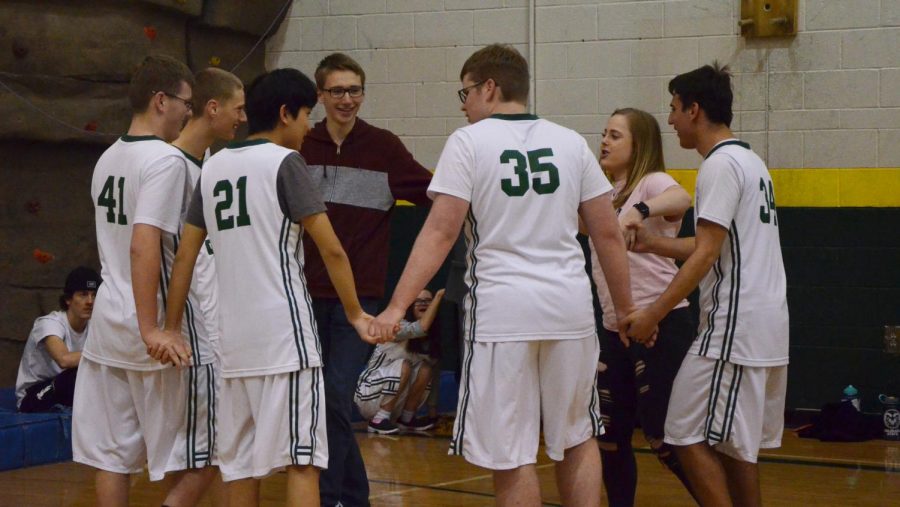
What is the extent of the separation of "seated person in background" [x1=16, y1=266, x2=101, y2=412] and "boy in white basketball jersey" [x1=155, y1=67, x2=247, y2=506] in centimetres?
301

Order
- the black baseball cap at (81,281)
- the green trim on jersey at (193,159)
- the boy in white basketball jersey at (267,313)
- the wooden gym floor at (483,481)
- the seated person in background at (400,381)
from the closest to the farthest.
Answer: the boy in white basketball jersey at (267,313) < the green trim on jersey at (193,159) < the wooden gym floor at (483,481) < the black baseball cap at (81,281) < the seated person in background at (400,381)

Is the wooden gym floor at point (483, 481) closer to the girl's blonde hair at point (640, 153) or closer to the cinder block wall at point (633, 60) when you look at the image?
A: the girl's blonde hair at point (640, 153)

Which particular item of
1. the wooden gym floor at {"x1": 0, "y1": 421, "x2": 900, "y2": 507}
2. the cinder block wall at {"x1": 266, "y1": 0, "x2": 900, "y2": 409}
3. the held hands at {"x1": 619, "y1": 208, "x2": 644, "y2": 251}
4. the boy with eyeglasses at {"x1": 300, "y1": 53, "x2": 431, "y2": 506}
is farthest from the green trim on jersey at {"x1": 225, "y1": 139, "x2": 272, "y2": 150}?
the cinder block wall at {"x1": 266, "y1": 0, "x2": 900, "y2": 409}

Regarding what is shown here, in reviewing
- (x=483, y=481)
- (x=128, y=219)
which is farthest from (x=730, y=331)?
(x=483, y=481)

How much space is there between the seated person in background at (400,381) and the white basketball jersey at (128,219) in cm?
376

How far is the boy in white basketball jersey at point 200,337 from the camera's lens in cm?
386

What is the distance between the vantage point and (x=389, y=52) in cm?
861

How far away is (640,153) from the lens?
4645 mm

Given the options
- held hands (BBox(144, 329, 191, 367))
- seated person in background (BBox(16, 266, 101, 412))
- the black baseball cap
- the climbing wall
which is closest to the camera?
held hands (BBox(144, 329, 191, 367))

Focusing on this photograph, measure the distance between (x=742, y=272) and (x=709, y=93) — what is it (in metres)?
0.63

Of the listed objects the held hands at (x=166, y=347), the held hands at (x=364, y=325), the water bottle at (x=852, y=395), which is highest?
the held hands at (x=364, y=325)

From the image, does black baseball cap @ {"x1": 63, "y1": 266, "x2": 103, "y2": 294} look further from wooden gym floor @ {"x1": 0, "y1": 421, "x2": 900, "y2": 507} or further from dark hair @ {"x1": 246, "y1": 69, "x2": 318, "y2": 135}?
dark hair @ {"x1": 246, "y1": 69, "x2": 318, "y2": 135}

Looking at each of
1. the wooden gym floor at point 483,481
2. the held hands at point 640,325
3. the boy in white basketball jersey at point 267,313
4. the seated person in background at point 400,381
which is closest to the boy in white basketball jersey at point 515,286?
the boy in white basketball jersey at point 267,313

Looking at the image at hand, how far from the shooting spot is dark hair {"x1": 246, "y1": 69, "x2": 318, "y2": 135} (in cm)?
375
